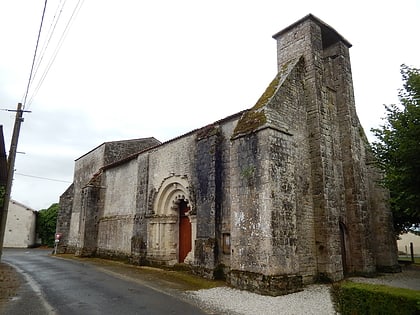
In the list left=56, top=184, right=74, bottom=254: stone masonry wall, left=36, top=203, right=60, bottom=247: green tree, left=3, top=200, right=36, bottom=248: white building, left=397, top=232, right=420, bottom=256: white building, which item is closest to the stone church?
left=56, top=184, right=74, bottom=254: stone masonry wall

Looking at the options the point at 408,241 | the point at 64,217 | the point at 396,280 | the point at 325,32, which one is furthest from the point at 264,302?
the point at 408,241

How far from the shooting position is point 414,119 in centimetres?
718

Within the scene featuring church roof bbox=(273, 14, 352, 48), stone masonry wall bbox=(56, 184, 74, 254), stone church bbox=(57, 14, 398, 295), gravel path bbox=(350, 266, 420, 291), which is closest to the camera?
stone church bbox=(57, 14, 398, 295)

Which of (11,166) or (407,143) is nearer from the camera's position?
(407,143)

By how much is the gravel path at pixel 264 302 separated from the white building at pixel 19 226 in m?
30.8

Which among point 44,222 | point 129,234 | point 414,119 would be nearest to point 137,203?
point 129,234

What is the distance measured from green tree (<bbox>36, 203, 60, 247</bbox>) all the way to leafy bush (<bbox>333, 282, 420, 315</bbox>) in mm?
33221

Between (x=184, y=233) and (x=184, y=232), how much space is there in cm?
4

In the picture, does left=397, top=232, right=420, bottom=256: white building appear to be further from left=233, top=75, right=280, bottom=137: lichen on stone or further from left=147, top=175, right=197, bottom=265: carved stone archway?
left=233, top=75, right=280, bottom=137: lichen on stone

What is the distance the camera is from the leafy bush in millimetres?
4371

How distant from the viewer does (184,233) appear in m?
13.4

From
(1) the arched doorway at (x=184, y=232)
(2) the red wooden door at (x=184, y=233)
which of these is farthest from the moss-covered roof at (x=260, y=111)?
(2) the red wooden door at (x=184, y=233)

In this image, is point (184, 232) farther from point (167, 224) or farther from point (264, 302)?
point (264, 302)

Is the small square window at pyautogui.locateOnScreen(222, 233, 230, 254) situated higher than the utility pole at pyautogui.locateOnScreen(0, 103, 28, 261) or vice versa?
the utility pole at pyautogui.locateOnScreen(0, 103, 28, 261)
